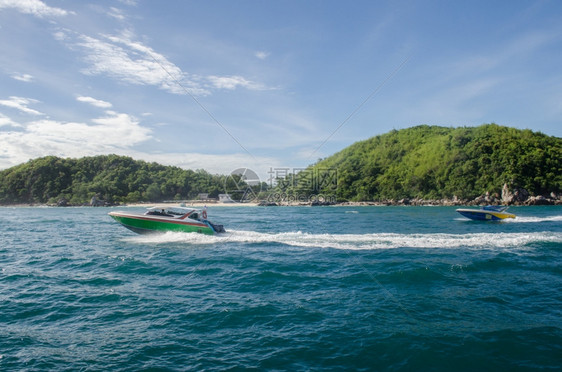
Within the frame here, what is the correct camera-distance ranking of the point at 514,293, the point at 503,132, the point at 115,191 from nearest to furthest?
1. the point at 514,293
2. the point at 503,132
3. the point at 115,191

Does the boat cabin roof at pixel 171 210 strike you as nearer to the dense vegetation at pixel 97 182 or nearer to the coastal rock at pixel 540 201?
the coastal rock at pixel 540 201

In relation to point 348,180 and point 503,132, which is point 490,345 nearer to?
point 348,180

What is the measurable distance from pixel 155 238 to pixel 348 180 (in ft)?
334

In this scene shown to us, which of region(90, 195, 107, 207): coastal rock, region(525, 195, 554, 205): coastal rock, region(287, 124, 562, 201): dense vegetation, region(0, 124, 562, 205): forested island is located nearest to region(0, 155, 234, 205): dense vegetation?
region(0, 124, 562, 205): forested island

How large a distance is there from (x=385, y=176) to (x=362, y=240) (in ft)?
330

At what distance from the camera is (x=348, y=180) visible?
11738 centimetres

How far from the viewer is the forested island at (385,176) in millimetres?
85688

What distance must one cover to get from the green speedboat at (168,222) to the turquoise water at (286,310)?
4.90 metres

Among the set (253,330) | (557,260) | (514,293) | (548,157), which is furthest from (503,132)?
(253,330)

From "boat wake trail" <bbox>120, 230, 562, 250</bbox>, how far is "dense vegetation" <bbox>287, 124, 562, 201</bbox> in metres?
77.5

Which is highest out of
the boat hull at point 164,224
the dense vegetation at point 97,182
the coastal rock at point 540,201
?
the dense vegetation at point 97,182

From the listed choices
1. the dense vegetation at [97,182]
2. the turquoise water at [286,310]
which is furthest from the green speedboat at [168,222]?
the dense vegetation at [97,182]

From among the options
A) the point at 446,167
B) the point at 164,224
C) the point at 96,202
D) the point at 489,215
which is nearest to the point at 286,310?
the point at 164,224

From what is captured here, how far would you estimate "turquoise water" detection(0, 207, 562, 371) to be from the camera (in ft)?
21.1
